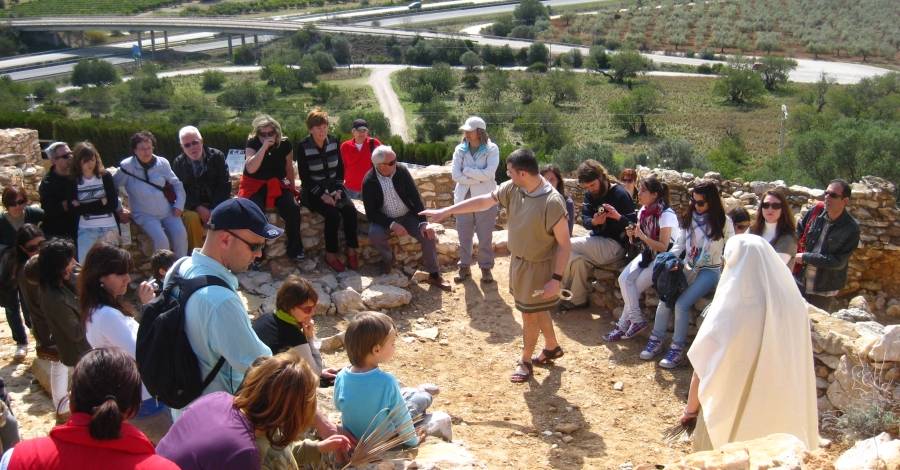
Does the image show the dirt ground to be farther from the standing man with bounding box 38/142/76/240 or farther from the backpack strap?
the backpack strap

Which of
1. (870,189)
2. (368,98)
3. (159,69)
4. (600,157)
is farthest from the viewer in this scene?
(159,69)

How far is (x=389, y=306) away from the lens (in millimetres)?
8164

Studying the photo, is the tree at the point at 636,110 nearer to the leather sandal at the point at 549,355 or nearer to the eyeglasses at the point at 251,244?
the leather sandal at the point at 549,355

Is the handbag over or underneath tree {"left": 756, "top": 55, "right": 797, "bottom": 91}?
over

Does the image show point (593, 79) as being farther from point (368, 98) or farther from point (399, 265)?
point (399, 265)

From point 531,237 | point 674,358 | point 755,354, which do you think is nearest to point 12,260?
point 531,237

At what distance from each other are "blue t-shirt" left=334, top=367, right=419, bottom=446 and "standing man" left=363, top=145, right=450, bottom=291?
383cm

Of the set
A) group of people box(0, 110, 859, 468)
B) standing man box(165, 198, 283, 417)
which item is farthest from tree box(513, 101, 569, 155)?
standing man box(165, 198, 283, 417)

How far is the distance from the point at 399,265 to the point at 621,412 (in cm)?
332

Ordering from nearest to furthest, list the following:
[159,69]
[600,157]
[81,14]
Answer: [600,157] < [159,69] < [81,14]

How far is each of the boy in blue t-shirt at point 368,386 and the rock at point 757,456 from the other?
1.50 metres

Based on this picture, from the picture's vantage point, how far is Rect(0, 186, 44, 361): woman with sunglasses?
6805mm

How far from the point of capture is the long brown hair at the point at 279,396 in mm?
3262

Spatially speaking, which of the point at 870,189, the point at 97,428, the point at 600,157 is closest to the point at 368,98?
the point at 600,157
